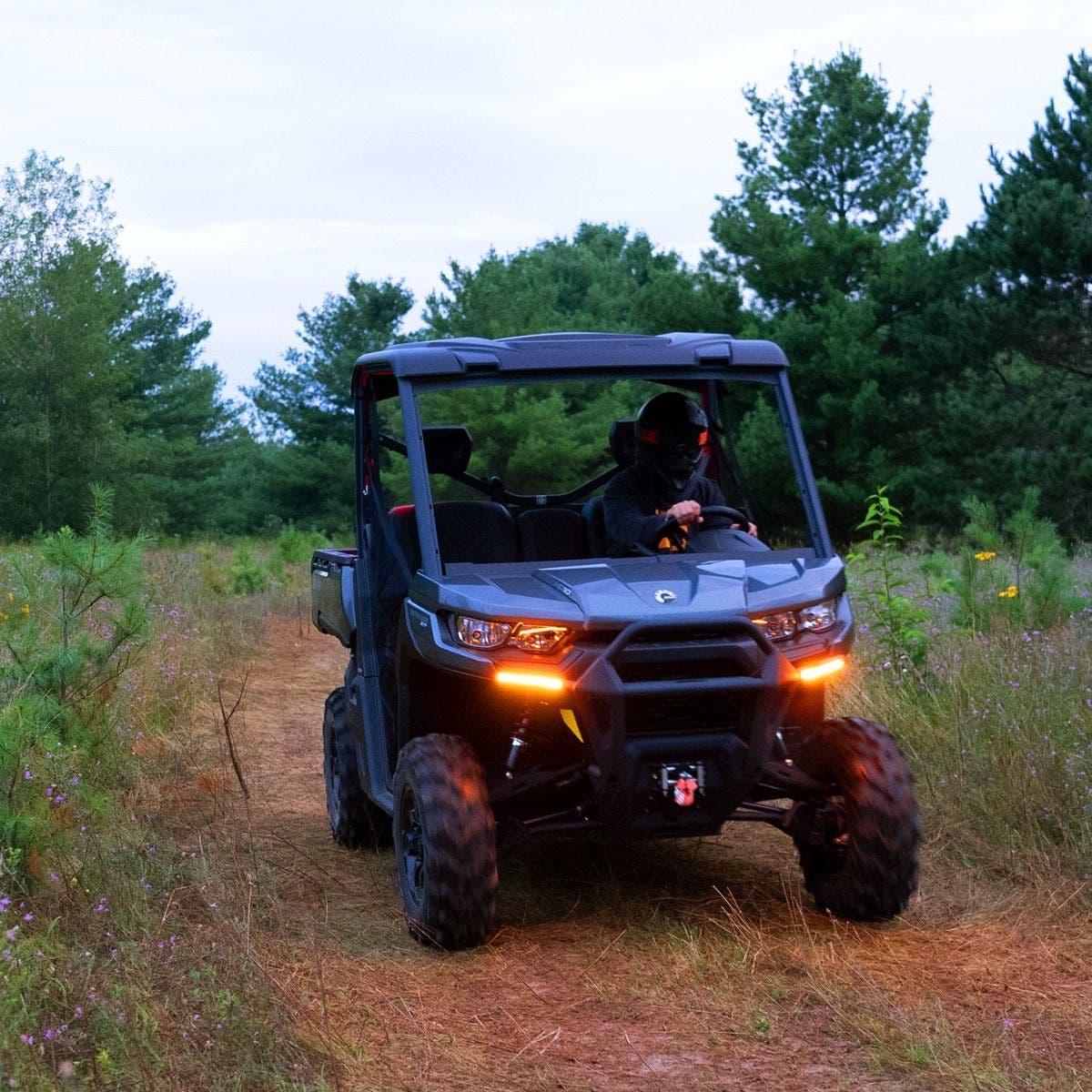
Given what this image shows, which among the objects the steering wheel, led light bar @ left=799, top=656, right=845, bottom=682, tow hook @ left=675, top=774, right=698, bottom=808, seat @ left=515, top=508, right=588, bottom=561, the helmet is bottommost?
tow hook @ left=675, top=774, right=698, bottom=808

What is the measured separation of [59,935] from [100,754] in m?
2.65

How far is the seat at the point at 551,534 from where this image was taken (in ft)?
19.8

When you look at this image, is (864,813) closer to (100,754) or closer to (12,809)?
(12,809)

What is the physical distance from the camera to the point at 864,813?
4.86 meters

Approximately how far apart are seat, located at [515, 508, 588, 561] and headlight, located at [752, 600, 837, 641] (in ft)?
4.50

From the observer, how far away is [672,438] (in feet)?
18.5

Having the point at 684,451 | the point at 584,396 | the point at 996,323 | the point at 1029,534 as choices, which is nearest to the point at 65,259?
the point at 584,396

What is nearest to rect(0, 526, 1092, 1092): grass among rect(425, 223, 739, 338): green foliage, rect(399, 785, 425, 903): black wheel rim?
rect(399, 785, 425, 903): black wheel rim

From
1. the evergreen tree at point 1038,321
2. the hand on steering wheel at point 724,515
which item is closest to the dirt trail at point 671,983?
the hand on steering wheel at point 724,515

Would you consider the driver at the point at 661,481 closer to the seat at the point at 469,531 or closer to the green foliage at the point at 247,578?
the seat at the point at 469,531

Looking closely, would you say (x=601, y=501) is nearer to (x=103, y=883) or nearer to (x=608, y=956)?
(x=608, y=956)

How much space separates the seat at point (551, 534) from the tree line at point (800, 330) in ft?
60.4

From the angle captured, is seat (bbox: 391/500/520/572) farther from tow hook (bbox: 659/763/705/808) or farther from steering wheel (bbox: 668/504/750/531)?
tow hook (bbox: 659/763/705/808)

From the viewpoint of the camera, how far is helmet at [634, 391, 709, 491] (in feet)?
18.4
